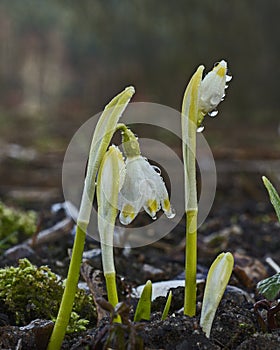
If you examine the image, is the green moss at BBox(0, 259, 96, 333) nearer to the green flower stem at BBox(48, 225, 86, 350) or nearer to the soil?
the soil

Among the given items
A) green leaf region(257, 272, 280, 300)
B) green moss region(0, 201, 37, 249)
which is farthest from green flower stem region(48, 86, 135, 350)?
green moss region(0, 201, 37, 249)

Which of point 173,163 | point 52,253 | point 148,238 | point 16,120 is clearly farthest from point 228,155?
point 16,120

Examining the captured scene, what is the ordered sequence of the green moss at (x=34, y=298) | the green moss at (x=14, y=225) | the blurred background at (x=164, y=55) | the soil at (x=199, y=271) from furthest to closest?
the blurred background at (x=164, y=55) → the green moss at (x=14, y=225) → the green moss at (x=34, y=298) → the soil at (x=199, y=271)

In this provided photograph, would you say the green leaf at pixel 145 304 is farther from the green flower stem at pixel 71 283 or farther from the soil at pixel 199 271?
the green flower stem at pixel 71 283

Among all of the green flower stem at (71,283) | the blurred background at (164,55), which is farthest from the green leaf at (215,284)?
the blurred background at (164,55)

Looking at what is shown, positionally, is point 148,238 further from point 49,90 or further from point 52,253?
point 49,90

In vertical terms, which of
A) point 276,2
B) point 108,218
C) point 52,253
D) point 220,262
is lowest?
point 220,262
